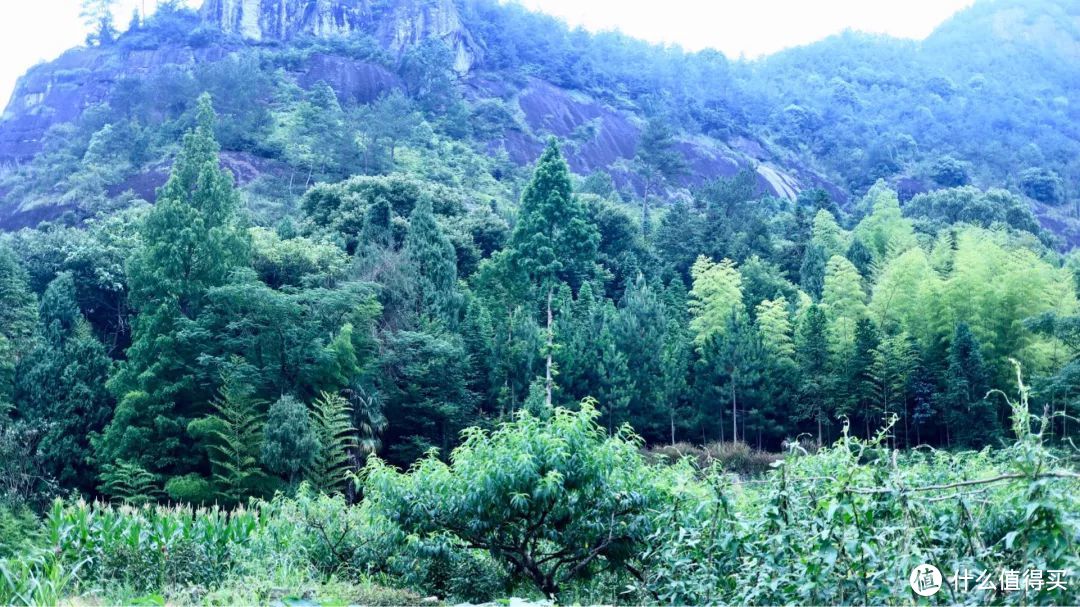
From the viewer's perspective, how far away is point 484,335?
26.6m

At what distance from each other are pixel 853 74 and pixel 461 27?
151 ft

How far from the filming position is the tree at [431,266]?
87.2ft

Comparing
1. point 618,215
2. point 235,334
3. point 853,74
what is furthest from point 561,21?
point 235,334

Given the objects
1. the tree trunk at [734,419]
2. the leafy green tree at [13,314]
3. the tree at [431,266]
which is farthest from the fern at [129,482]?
the tree trunk at [734,419]

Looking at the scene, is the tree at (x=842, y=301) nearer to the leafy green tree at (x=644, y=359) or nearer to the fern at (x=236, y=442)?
the leafy green tree at (x=644, y=359)

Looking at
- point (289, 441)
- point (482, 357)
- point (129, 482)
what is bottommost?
point (129, 482)

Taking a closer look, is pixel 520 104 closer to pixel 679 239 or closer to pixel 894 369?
pixel 679 239

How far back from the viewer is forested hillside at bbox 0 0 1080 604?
669cm

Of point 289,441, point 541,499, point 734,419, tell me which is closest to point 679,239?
point 734,419

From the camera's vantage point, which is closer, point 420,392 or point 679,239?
point 420,392

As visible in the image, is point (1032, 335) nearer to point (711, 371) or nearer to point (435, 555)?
point (711, 371)

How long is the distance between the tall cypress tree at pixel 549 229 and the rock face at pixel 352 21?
1799 inches

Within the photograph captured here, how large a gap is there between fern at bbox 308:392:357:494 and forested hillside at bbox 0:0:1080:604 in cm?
13

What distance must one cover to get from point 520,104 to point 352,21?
17.5 metres
